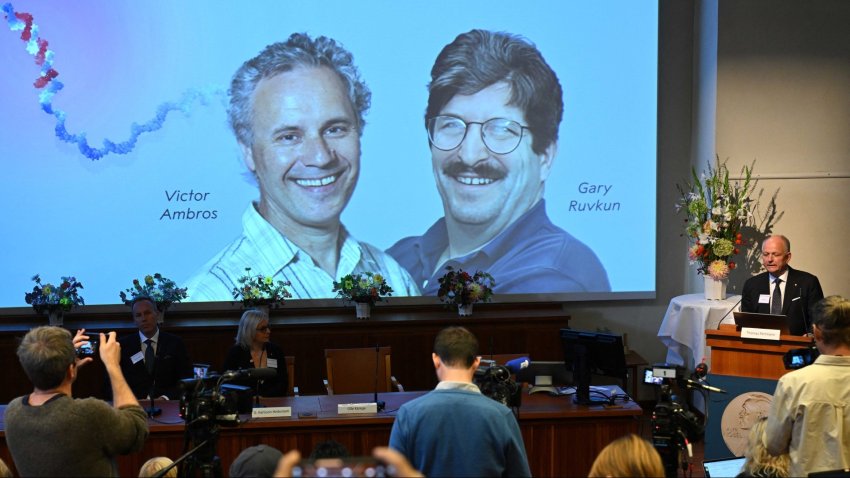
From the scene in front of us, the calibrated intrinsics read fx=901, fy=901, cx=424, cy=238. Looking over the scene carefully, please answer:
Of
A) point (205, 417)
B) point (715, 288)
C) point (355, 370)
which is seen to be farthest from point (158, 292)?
point (715, 288)

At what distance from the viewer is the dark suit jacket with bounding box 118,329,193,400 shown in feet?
18.3

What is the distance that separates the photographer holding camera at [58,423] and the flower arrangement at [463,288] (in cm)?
423

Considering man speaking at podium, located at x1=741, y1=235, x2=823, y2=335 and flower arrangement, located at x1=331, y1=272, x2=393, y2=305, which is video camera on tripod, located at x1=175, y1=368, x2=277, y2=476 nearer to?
flower arrangement, located at x1=331, y1=272, x2=393, y2=305

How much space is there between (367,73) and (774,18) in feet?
10.8

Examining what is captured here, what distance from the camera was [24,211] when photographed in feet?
22.8

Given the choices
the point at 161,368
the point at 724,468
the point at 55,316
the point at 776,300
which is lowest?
the point at 724,468

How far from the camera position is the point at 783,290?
19.5 feet

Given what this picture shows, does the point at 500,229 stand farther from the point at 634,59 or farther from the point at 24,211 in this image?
the point at 24,211

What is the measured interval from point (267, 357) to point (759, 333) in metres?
2.84

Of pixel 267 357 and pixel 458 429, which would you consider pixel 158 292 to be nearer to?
pixel 267 357

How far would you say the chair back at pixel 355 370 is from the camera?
5.89m

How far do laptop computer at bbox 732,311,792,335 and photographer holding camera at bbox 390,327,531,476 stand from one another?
2.31m

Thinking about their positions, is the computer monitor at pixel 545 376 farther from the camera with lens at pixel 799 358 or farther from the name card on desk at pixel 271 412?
the camera with lens at pixel 799 358

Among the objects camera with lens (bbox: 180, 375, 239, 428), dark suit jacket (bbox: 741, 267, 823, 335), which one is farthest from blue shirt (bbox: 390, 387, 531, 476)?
dark suit jacket (bbox: 741, 267, 823, 335)
